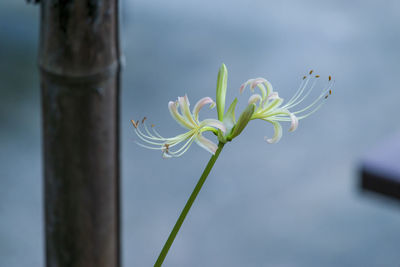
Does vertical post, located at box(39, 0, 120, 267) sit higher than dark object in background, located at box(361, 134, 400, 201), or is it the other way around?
vertical post, located at box(39, 0, 120, 267)

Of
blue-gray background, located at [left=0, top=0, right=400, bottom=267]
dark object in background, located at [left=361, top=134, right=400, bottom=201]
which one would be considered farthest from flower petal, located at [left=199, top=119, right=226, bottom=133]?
blue-gray background, located at [left=0, top=0, right=400, bottom=267]

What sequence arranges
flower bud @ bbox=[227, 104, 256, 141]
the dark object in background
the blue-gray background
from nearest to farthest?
flower bud @ bbox=[227, 104, 256, 141] < the dark object in background < the blue-gray background

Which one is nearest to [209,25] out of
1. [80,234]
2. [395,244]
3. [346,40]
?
[346,40]

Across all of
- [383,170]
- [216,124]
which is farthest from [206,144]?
[383,170]

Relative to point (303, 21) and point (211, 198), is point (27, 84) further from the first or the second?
point (303, 21)

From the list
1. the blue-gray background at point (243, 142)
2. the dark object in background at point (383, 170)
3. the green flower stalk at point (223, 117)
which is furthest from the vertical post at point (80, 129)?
the blue-gray background at point (243, 142)

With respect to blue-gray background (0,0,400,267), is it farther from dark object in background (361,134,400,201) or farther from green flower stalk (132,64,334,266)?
green flower stalk (132,64,334,266)
